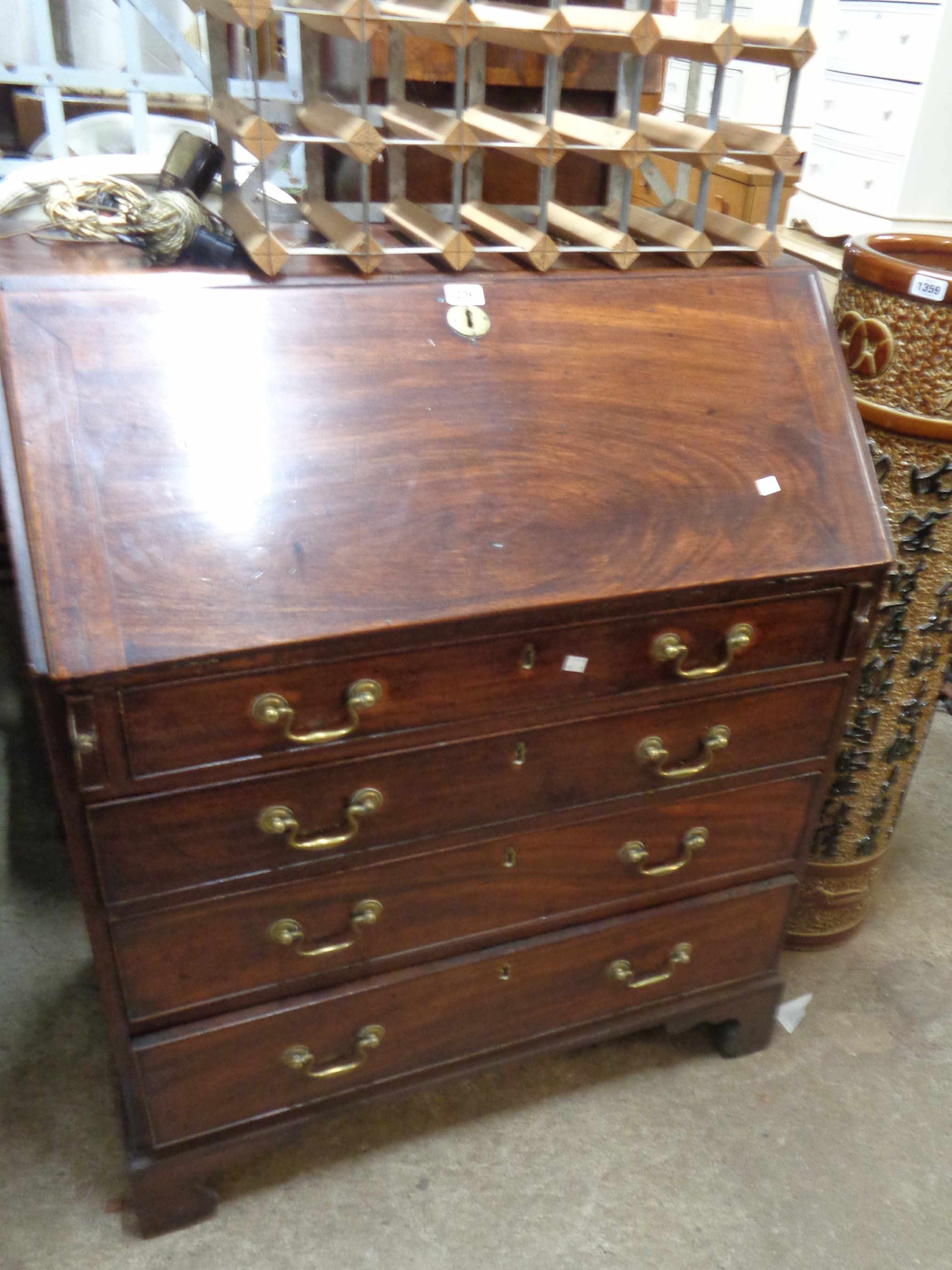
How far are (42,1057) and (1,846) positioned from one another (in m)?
0.52

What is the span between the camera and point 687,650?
3.55ft

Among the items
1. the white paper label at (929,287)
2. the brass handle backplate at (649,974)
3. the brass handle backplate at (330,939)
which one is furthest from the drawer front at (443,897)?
the white paper label at (929,287)

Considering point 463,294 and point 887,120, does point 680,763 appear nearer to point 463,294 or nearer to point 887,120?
point 463,294

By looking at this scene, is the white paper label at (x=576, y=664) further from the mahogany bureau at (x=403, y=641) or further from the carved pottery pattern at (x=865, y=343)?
the carved pottery pattern at (x=865, y=343)

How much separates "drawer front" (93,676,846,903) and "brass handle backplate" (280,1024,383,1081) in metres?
0.28

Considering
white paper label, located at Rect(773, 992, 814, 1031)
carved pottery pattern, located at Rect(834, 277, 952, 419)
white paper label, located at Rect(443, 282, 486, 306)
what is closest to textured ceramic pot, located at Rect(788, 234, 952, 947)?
carved pottery pattern, located at Rect(834, 277, 952, 419)

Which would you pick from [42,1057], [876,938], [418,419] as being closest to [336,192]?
[418,419]

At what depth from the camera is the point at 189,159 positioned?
47.6 inches

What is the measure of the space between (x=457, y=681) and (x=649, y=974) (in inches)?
24.0

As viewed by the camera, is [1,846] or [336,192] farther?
[1,846]

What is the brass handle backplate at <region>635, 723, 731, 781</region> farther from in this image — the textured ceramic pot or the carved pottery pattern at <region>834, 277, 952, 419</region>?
the carved pottery pattern at <region>834, 277, 952, 419</region>

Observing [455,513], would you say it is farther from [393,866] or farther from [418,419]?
[393,866]

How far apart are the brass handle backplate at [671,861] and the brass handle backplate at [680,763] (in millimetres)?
94

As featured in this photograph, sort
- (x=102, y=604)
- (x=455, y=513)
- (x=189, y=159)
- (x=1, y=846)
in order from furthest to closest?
(x=1, y=846) < (x=189, y=159) < (x=455, y=513) < (x=102, y=604)
